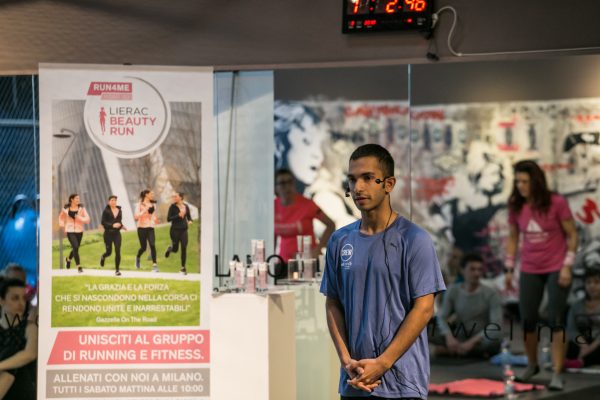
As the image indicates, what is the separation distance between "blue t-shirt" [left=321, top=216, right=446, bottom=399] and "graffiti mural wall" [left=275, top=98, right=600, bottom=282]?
2571mm

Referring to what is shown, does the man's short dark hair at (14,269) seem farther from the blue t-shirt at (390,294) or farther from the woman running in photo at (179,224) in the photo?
the blue t-shirt at (390,294)

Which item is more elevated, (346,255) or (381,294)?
(346,255)

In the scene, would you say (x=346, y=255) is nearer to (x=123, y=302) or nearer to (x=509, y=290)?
(x=123, y=302)

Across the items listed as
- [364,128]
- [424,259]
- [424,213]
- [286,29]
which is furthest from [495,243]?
[424,259]

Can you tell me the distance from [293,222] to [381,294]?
272 centimetres

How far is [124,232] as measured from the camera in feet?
16.0

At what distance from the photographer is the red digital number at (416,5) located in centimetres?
482

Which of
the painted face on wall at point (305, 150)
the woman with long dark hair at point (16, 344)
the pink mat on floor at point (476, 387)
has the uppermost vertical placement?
the painted face on wall at point (305, 150)

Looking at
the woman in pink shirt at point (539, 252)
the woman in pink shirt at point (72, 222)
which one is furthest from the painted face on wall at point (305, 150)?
Answer: the woman in pink shirt at point (72, 222)

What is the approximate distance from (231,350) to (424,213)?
4.94 ft

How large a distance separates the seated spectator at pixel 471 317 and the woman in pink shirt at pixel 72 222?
2.10 meters

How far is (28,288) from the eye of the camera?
16.9 ft

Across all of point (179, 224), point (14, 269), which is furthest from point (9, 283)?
point (179, 224)

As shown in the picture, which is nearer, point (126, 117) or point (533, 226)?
point (126, 117)
